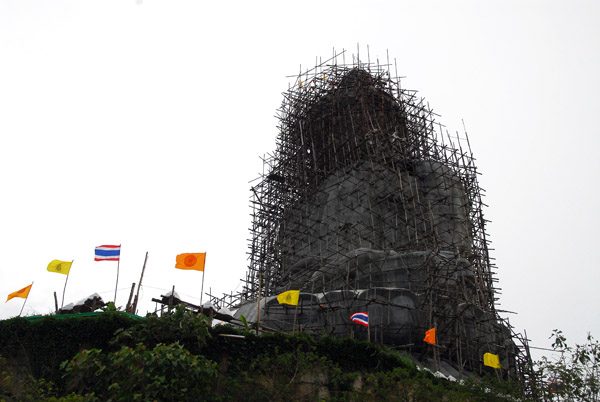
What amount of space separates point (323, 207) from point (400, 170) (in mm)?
5164

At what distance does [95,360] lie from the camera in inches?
595

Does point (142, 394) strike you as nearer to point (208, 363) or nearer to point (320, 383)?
point (208, 363)

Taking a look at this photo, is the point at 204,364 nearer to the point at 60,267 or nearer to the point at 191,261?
the point at 191,261

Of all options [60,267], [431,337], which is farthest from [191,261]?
[431,337]

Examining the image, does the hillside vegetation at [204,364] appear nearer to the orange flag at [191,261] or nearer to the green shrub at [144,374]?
the green shrub at [144,374]

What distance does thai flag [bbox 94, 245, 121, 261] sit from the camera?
72.6ft

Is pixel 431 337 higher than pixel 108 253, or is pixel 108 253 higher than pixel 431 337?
pixel 108 253

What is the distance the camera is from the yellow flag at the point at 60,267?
2200cm

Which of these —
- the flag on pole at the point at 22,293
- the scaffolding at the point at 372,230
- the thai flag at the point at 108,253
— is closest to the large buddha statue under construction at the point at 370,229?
the scaffolding at the point at 372,230

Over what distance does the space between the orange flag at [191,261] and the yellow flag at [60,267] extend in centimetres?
482

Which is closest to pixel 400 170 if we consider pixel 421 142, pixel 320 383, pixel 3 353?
pixel 421 142

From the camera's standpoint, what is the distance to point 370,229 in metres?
30.1

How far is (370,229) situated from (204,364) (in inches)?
647

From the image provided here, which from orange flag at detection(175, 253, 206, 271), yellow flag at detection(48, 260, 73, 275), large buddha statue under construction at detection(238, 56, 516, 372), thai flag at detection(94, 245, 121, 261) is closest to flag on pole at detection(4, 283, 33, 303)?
yellow flag at detection(48, 260, 73, 275)
